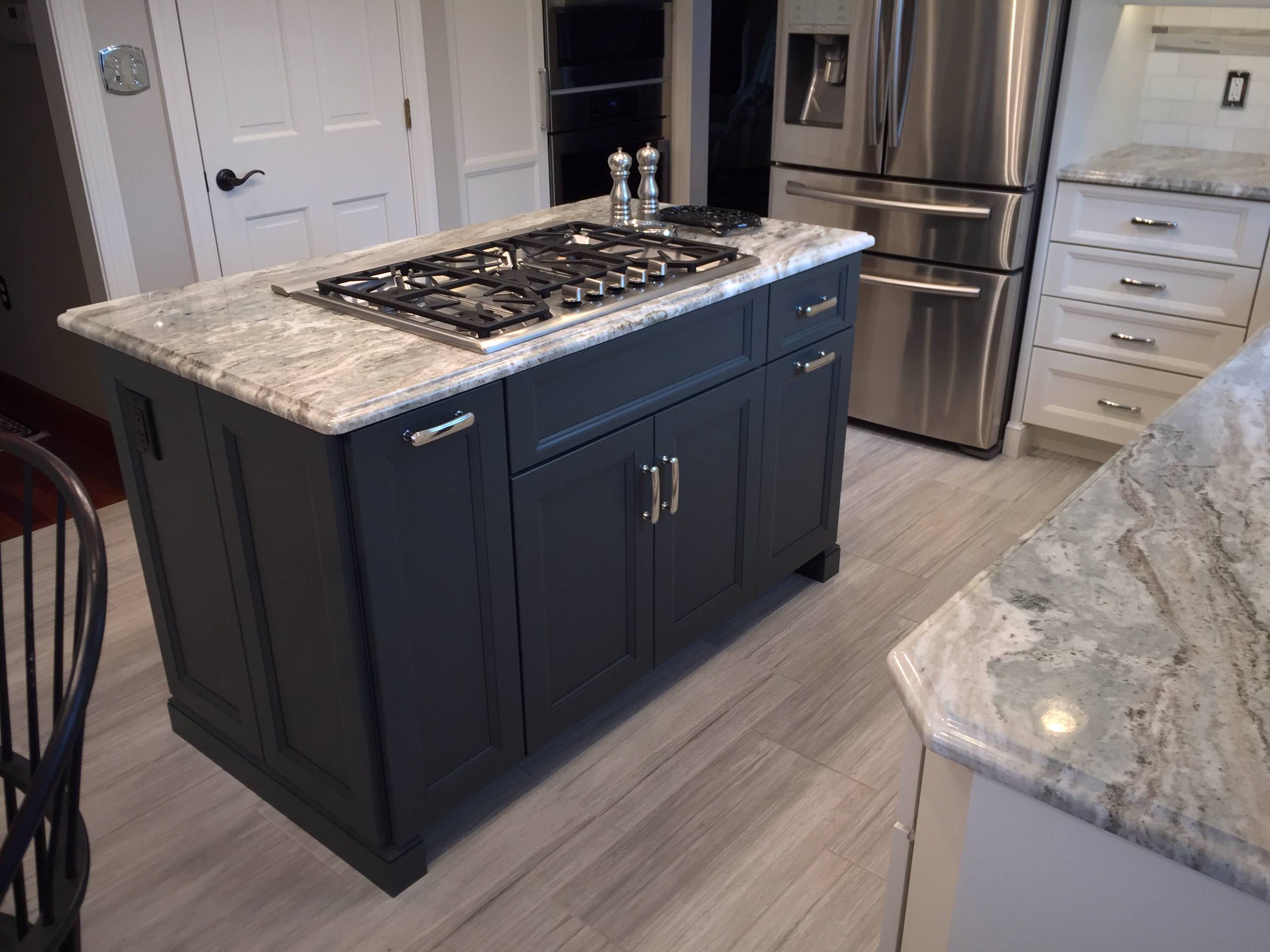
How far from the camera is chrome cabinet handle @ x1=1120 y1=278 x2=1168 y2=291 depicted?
315 cm

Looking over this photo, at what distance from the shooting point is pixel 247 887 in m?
1.85

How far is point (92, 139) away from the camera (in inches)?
114

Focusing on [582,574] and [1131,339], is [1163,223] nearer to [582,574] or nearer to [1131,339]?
[1131,339]

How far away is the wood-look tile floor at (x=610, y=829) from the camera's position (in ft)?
5.80

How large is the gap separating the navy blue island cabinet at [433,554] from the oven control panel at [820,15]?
55.0 inches

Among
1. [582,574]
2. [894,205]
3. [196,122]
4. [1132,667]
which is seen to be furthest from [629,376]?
[196,122]

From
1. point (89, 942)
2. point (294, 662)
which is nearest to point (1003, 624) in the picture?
point (294, 662)

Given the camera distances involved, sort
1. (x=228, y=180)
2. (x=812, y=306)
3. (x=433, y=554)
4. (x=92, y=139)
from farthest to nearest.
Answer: (x=228, y=180)
(x=92, y=139)
(x=812, y=306)
(x=433, y=554)

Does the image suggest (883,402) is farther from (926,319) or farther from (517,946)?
(517,946)

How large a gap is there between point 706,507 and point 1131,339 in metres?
1.77

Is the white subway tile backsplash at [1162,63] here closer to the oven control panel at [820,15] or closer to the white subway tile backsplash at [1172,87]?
the white subway tile backsplash at [1172,87]

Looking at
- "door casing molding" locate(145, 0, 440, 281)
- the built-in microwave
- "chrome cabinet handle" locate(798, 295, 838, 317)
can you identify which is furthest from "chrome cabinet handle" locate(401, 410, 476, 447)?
the built-in microwave

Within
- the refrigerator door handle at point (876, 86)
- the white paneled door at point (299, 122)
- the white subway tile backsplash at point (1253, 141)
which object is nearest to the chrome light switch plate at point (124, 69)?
the white paneled door at point (299, 122)

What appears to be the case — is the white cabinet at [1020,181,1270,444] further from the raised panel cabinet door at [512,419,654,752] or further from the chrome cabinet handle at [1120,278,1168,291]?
the raised panel cabinet door at [512,419,654,752]
